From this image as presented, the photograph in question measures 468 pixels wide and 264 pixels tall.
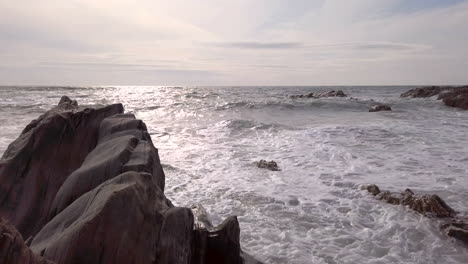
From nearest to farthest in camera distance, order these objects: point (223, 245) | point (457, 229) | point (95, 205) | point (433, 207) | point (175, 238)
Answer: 1. point (95, 205)
2. point (175, 238)
3. point (223, 245)
4. point (457, 229)
5. point (433, 207)

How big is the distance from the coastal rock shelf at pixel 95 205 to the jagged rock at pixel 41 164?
0.04ft

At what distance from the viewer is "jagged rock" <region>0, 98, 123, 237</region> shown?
5.05 meters

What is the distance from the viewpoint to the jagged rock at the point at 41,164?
505 cm

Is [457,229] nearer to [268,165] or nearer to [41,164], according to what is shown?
[268,165]

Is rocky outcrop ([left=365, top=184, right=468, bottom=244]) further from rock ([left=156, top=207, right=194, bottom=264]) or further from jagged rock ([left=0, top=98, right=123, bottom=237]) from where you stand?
jagged rock ([left=0, top=98, right=123, bottom=237])

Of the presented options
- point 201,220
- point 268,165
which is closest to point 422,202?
point 268,165

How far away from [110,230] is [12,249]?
0.69 m

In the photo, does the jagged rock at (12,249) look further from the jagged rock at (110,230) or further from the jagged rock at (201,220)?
the jagged rock at (201,220)

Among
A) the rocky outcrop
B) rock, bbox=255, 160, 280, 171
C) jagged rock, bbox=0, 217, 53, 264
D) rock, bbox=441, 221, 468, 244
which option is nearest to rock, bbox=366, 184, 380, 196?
the rocky outcrop

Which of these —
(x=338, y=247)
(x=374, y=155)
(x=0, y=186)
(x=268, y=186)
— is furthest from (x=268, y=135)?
(x=0, y=186)

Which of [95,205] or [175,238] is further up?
[95,205]

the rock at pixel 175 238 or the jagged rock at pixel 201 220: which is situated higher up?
the rock at pixel 175 238

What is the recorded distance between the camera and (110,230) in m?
2.80

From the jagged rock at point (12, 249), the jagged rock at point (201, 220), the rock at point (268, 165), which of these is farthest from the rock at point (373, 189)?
the jagged rock at point (12, 249)
